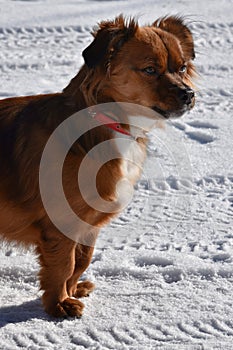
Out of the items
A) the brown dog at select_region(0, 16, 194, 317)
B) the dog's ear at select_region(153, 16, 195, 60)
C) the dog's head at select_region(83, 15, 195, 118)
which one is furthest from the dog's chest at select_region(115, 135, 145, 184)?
the dog's ear at select_region(153, 16, 195, 60)

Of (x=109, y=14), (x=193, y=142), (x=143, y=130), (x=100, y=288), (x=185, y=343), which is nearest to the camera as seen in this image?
(x=185, y=343)

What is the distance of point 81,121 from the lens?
3447mm

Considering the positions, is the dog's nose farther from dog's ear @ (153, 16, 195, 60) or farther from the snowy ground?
the snowy ground

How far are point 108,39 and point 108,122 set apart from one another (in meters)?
0.36

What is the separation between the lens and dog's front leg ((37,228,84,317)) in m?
3.49

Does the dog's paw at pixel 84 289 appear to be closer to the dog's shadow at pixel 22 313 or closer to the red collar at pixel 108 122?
the dog's shadow at pixel 22 313

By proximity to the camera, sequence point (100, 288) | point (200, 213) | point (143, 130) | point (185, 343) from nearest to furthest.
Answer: point (185, 343)
point (143, 130)
point (100, 288)
point (200, 213)

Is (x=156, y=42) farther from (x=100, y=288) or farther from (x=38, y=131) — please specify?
(x=100, y=288)

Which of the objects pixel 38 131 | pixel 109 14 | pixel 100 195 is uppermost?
pixel 38 131

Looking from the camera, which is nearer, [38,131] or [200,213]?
[38,131]

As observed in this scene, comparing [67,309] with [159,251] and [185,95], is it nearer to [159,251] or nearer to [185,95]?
[159,251]

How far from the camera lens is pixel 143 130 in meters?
3.58

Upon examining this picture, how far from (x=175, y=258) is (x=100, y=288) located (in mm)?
437

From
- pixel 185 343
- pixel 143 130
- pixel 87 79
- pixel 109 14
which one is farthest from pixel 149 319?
pixel 109 14
